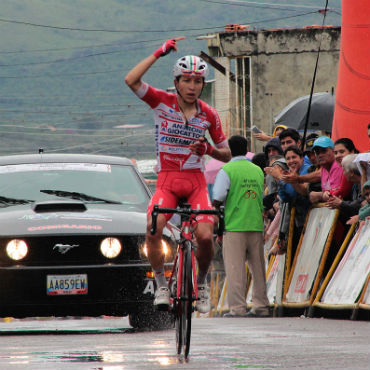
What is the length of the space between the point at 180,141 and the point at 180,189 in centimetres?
38

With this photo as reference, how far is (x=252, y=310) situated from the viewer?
1435cm

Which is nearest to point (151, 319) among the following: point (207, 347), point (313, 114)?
point (207, 347)

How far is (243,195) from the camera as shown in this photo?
46.8 feet

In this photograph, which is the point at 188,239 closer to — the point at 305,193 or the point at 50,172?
the point at 50,172

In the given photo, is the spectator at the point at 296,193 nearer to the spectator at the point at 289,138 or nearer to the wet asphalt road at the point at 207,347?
the spectator at the point at 289,138

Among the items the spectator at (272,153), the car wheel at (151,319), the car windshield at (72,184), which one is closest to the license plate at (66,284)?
the car wheel at (151,319)

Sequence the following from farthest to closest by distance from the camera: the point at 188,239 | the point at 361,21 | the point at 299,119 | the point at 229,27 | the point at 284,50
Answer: the point at 229,27 < the point at 284,50 < the point at 299,119 < the point at 361,21 < the point at 188,239

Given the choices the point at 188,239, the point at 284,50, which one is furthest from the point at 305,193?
the point at 284,50

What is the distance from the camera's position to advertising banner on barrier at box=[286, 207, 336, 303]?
1360 centimetres

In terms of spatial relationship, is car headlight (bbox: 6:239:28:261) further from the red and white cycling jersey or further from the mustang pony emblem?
the red and white cycling jersey

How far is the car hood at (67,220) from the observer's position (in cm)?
1070

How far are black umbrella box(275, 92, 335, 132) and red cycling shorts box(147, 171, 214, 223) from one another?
11664 millimetres

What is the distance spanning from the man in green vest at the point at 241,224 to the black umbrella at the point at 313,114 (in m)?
6.67

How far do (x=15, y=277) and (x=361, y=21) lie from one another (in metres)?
8.02
